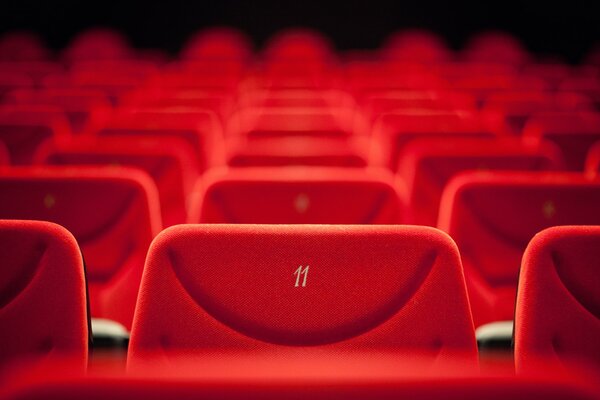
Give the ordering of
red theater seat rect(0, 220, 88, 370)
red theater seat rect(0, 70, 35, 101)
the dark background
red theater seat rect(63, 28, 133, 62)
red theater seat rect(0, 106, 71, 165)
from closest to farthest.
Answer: red theater seat rect(0, 220, 88, 370), red theater seat rect(0, 106, 71, 165), red theater seat rect(0, 70, 35, 101), red theater seat rect(63, 28, 133, 62), the dark background

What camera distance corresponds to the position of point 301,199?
1.72 m

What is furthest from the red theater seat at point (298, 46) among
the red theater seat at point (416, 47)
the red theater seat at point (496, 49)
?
the red theater seat at point (496, 49)

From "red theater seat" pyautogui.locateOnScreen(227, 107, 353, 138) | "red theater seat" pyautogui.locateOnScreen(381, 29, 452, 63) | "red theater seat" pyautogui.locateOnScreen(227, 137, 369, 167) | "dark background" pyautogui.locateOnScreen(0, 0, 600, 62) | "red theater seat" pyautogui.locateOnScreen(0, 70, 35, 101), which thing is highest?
"dark background" pyautogui.locateOnScreen(0, 0, 600, 62)

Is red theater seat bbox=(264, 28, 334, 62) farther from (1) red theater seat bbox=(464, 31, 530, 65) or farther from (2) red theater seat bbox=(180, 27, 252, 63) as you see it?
(1) red theater seat bbox=(464, 31, 530, 65)

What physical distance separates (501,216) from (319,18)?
9.47m

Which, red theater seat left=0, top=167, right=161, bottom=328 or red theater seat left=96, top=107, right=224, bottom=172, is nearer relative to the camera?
red theater seat left=0, top=167, right=161, bottom=328

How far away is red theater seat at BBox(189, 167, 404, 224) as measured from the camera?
1686mm

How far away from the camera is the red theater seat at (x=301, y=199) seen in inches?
66.4

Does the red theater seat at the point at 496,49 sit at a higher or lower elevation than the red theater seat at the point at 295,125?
higher

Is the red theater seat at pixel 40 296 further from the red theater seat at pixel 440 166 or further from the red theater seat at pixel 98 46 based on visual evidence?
the red theater seat at pixel 98 46

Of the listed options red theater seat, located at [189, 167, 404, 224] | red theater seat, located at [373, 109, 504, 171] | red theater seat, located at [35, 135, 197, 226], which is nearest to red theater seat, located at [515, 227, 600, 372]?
red theater seat, located at [189, 167, 404, 224]

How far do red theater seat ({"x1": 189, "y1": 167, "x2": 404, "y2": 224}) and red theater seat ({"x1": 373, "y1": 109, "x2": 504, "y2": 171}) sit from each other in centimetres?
106

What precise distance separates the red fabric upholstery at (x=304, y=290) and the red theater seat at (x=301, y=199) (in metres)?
0.57

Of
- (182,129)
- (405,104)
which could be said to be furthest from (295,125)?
(405,104)
